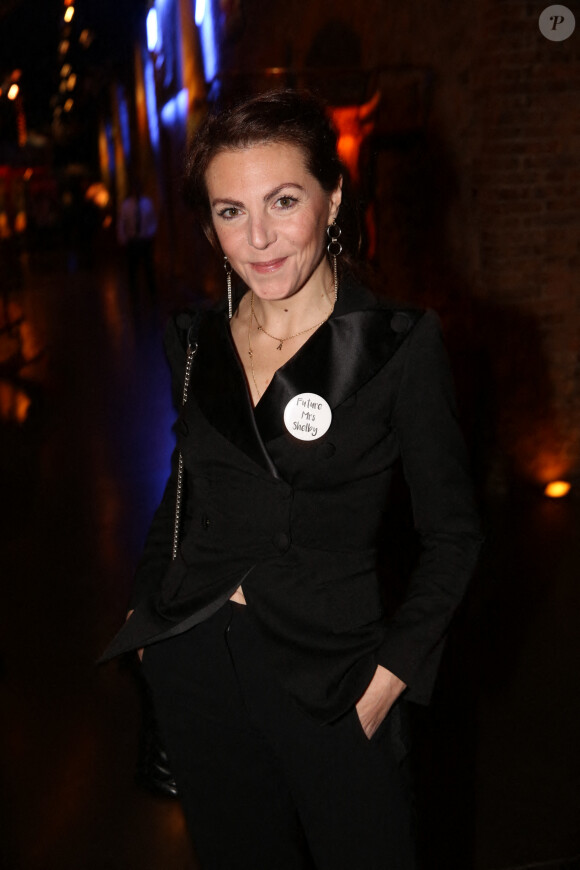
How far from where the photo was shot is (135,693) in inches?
140

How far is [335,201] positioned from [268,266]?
22cm

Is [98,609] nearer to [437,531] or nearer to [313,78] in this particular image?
[437,531]

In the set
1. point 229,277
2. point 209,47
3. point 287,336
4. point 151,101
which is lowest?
point 287,336

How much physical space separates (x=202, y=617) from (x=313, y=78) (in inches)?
216

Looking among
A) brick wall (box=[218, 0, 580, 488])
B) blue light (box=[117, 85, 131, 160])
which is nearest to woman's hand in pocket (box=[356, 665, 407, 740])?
brick wall (box=[218, 0, 580, 488])

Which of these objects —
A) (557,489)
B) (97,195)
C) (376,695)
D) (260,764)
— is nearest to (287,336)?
(376,695)

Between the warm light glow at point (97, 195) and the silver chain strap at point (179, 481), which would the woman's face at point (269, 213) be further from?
the warm light glow at point (97, 195)

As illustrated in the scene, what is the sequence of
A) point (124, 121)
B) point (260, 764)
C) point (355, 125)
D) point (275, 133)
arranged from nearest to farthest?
point (275, 133)
point (260, 764)
point (355, 125)
point (124, 121)

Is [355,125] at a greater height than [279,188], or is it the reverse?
[355,125]

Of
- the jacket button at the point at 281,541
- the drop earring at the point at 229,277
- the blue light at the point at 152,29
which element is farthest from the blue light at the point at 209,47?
the jacket button at the point at 281,541

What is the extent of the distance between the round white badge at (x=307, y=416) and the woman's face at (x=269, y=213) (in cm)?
21

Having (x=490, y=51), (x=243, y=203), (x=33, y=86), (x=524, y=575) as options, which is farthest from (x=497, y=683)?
(x=33, y=86)

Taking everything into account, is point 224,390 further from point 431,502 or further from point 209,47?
point 209,47

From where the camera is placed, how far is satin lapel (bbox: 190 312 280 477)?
162cm
